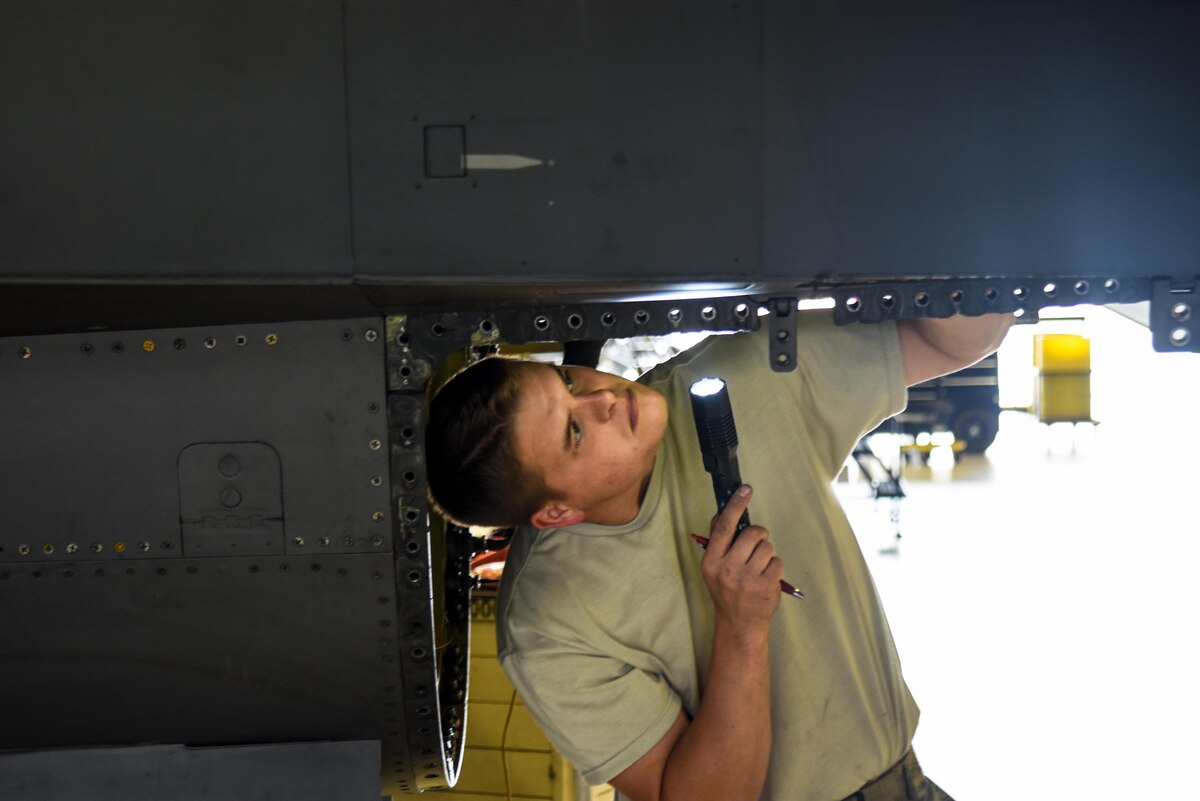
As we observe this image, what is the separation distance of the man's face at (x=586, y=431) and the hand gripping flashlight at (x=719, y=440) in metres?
0.08

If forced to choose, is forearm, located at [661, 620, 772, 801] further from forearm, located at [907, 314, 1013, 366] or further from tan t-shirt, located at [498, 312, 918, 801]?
forearm, located at [907, 314, 1013, 366]

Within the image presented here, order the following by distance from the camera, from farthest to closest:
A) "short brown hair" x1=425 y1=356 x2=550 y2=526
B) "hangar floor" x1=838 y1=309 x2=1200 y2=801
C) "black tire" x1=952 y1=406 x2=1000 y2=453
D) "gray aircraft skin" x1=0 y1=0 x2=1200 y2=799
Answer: "black tire" x1=952 y1=406 x2=1000 y2=453 → "hangar floor" x1=838 y1=309 x2=1200 y2=801 → "short brown hair" x1=425 y1=356 x2=550 y2=526 → "gray aircraft skin" x1=0 y1=0 x2=1200 y2=799

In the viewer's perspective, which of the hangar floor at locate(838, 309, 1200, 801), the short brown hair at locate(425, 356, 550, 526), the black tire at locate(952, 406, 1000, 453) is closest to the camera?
the short brown hair at locate(425, 356, 550, 526)

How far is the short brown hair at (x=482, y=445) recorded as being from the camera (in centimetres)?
181

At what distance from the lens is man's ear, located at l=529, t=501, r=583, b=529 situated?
185cm

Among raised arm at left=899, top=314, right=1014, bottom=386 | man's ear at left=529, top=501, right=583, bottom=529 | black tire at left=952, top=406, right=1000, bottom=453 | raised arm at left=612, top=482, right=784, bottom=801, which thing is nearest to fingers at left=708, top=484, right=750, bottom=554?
raised arm at left=612, top=482, right=784, bottom=801

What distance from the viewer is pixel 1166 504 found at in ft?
30.5

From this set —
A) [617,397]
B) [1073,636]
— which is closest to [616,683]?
[617,397]

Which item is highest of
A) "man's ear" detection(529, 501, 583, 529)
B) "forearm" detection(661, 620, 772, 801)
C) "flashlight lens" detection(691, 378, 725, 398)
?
Result: "flashlight lens" detection(691, 378, 725, 398)

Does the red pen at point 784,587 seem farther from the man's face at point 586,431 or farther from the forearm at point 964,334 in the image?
the forearm at point 964,334

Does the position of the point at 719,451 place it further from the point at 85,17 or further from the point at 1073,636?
the point at 1073,636

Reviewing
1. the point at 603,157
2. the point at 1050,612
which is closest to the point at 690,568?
the point at 603,157

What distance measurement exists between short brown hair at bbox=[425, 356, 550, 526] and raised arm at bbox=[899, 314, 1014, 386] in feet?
2.09

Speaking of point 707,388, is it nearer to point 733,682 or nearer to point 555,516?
point 555,516
